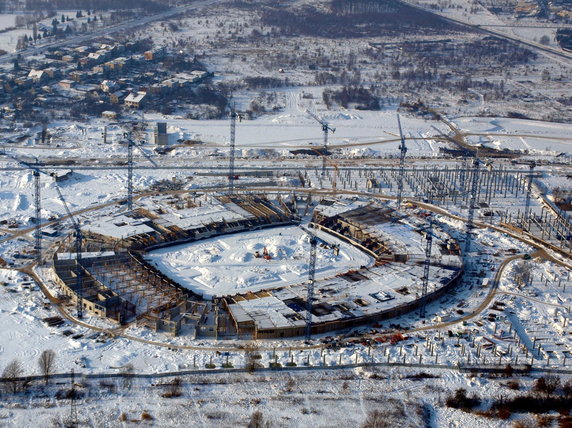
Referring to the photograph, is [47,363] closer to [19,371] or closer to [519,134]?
[19,371]

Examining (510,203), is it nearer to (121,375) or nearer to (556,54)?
(121,375)

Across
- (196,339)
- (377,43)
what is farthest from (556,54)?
(196,339)

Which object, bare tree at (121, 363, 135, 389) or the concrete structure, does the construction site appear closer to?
the concrete structure

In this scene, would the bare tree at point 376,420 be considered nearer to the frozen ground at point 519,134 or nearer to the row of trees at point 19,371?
the row of trees at point 19,371

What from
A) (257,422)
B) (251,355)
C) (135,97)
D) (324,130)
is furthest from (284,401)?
(135,97)

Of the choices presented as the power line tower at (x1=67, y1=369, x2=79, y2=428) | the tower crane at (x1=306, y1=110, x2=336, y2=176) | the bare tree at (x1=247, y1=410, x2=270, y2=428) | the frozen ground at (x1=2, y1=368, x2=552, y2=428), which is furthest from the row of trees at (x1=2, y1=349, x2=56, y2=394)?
the tower crane at (x1=306, y1=110, x2=336, y2=176)

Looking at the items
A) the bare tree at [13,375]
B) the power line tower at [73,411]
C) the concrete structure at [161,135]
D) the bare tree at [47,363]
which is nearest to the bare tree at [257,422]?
the power line tower at [73,411]
